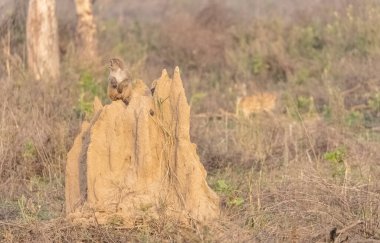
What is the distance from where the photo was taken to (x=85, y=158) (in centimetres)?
607

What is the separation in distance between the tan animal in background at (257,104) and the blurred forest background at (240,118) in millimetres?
137

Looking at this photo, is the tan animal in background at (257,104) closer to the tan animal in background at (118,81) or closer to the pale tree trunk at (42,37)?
the pale tree trunk at (42,37)

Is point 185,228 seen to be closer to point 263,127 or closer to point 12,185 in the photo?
point 12,185

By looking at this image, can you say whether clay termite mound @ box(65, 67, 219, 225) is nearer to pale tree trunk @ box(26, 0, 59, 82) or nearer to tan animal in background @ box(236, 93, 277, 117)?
tan animal in background @ box(236, 93, 277, 117)

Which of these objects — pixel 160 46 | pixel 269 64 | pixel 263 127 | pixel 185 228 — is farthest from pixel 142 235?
pixel 160 46

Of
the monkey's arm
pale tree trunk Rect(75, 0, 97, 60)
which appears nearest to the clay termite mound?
the monkey's arm

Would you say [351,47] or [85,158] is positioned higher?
[351,47]

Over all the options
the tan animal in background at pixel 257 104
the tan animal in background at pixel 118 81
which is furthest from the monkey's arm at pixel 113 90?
the tan animal in background at pixel 257 104

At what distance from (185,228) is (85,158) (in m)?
0.94

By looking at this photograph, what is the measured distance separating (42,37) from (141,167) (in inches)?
250

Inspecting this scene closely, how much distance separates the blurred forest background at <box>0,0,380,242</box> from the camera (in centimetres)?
589

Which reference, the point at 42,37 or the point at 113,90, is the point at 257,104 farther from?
the point at 113,90

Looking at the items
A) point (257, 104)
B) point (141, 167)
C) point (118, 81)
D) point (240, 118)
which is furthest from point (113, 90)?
point (257, 104)

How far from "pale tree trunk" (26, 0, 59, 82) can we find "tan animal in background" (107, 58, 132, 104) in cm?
553
